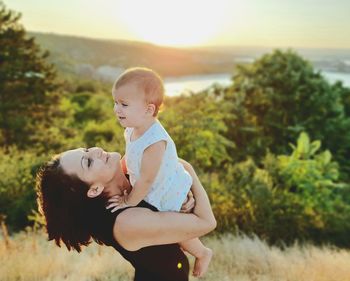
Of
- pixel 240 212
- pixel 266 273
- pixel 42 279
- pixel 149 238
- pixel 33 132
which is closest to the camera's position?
pixel 149 238

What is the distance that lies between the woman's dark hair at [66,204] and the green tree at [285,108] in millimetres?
16237

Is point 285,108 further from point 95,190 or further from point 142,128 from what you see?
point 95,190

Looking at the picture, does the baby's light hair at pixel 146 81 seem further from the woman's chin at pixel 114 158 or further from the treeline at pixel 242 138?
the treeline at pixel 242 138

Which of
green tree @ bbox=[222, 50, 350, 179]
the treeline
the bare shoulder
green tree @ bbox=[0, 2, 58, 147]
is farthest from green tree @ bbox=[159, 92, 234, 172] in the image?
green tree @ bbox=[0, 2, 58, 147]

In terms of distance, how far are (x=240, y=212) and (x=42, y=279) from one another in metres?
4.16

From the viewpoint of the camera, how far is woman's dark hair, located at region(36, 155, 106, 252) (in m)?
2.36

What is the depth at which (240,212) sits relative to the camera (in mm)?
7918

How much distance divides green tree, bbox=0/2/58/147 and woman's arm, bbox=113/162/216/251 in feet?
63.7

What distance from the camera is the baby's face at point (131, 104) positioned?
2377 millimetres

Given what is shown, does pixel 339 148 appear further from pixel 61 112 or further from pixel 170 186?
pixel 170 186

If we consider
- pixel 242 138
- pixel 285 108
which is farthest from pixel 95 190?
pixel 285 108

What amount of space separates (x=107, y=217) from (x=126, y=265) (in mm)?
2455

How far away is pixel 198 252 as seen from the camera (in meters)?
2.70

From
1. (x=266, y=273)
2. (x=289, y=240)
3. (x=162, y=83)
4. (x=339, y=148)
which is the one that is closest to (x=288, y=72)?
(x=339, y=148)
